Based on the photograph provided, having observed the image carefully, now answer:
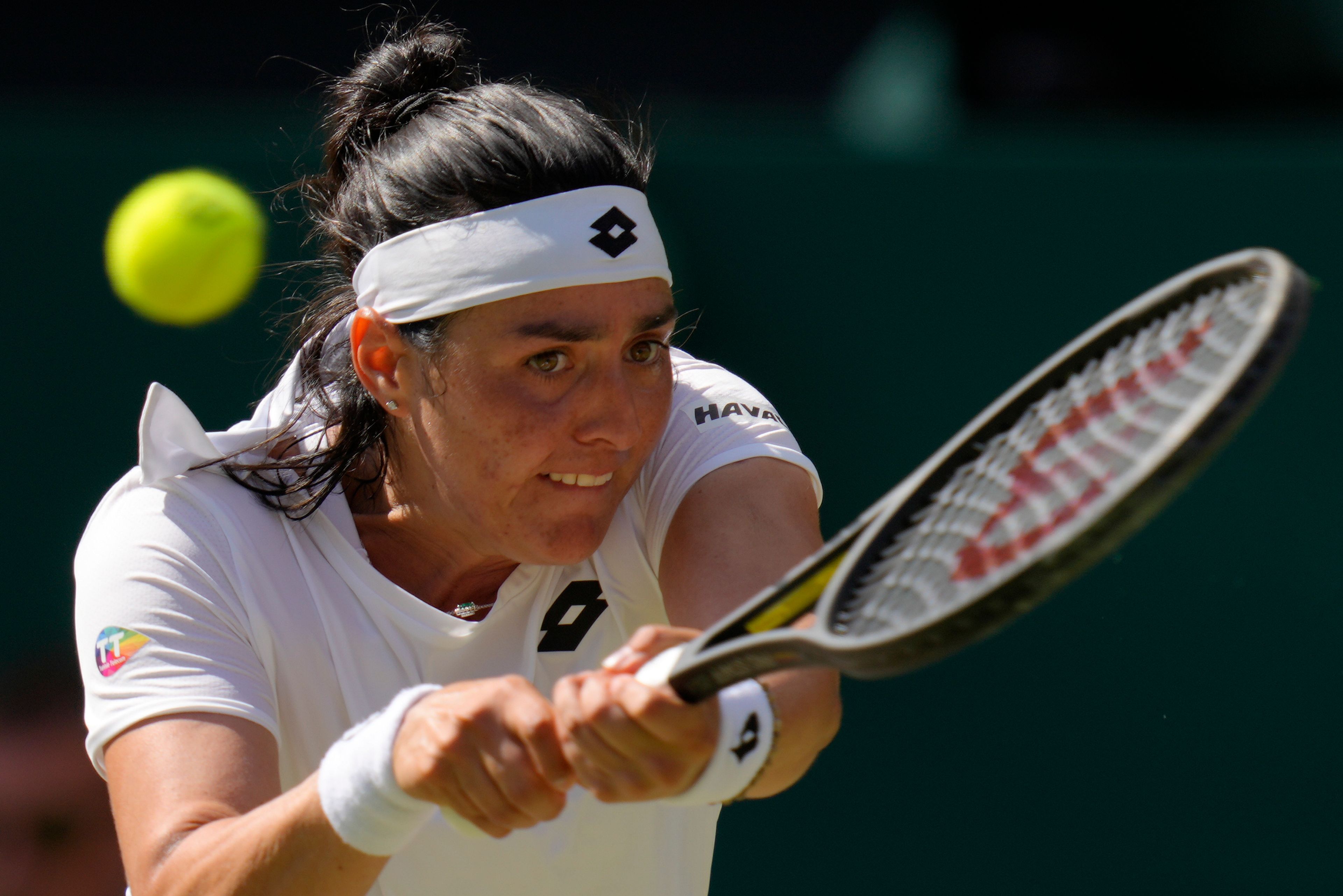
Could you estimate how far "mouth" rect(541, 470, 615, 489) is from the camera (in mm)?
1428

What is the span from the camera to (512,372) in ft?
4.62

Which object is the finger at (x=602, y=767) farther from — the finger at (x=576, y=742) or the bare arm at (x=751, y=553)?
the bare arm at (x=751, y=553)

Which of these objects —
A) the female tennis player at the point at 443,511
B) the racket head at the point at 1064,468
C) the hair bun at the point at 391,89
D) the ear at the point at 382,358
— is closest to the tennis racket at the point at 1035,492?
the racket head at the point at 1064,468

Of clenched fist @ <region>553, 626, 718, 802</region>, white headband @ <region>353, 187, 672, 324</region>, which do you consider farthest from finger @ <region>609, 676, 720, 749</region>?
white headband @ <region>353, 187, 672, 324</region>

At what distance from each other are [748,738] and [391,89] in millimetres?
926

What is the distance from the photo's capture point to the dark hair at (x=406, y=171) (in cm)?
148

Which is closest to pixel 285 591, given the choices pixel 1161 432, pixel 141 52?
pixel 1161 432

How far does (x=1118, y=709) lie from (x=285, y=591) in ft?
4.62

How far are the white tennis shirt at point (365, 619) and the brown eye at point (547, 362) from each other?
197mm

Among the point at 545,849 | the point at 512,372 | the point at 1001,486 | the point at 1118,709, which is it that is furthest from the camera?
the point at 1118,709

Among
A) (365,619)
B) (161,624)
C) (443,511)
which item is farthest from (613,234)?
(161,624)

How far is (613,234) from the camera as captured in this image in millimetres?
1465

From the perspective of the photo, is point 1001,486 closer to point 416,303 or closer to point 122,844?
point 416,303

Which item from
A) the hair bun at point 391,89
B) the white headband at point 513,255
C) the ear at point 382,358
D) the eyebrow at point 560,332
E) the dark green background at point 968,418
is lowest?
the dark green background at point 968,418
